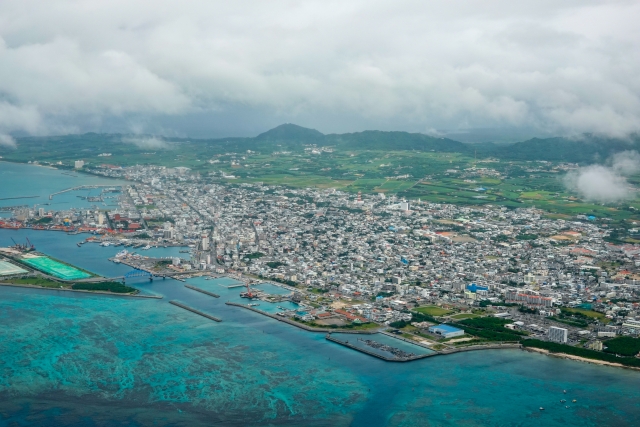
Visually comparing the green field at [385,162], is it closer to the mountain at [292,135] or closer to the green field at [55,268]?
the mountain at [292,135]

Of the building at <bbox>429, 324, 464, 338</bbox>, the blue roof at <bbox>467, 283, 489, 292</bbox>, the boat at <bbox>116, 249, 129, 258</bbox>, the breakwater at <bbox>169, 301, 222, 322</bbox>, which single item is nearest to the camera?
the building at <bbox>429, 324, 464, 338</bbox>

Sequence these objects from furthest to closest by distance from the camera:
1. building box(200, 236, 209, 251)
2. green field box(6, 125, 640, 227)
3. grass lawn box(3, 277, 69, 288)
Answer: green field box(6, 125, 640, 227)
building box(200, 236, 209, 251)
grass lawn box(3, 277, 69, 288)

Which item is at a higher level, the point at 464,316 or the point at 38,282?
the point at 464,316

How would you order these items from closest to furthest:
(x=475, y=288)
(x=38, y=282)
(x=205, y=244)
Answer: (x=475, y=288)
(x=38, y=282)
(x=205, y=244)

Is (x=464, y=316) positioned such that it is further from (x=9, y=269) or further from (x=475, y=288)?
(x=9, y=269)

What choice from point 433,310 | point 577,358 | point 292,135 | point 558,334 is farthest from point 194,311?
point 292,135

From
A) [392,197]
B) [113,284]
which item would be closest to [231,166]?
[392,197]

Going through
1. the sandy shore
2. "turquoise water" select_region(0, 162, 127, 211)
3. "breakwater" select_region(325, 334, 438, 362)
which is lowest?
"breakwater" select_region(325, 334, 438, 362)

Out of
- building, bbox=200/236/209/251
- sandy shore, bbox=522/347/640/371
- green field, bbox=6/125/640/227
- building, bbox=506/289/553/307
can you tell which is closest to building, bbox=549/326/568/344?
sandy shore, bbox=522/347/640/371

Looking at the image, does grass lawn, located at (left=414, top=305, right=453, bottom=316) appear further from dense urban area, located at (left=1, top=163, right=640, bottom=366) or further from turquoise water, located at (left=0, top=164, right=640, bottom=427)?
turquoise water, located at (left=0, top=164, right=640, bottom=427)
